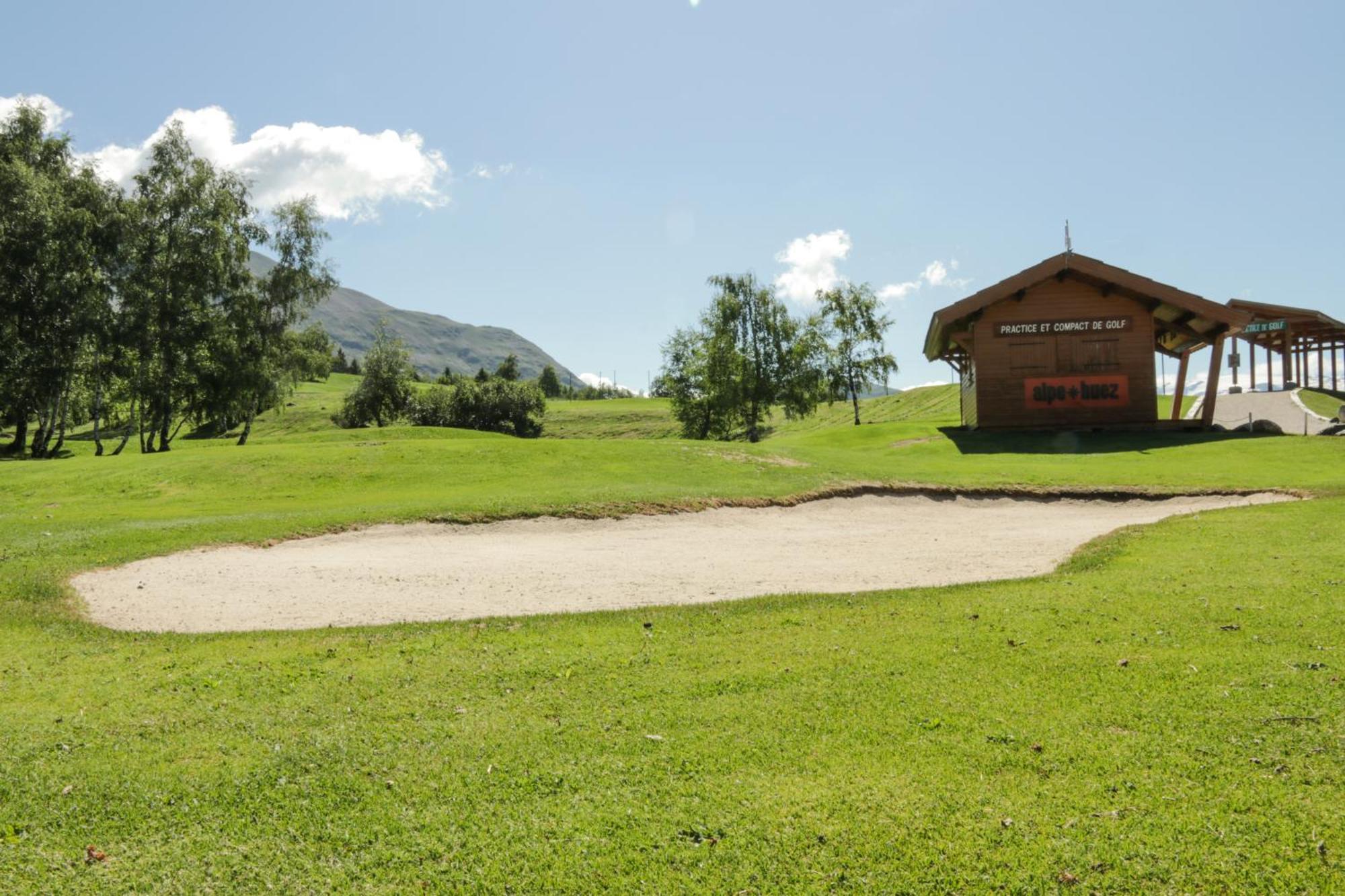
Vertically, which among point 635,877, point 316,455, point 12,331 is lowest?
→ point 635,877

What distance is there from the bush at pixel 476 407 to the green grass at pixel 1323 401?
71.3 meters

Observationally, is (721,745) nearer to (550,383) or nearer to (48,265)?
(48,265)

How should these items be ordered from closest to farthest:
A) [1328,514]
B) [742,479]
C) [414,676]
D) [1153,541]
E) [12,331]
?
[414,676], [1153,541], [1328,514], [742,479], [12,331]

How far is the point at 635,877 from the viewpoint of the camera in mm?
4508

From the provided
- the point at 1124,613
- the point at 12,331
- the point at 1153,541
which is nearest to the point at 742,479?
the point at 1153,541

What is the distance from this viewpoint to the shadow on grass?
111 ft

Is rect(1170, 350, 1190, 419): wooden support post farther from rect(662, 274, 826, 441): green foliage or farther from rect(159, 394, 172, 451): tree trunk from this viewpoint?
rect(159, 394, 172, 451): tree trunk

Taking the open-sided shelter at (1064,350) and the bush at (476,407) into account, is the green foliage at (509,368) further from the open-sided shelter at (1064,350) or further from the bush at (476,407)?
the open-sided shelter at (1064,350)

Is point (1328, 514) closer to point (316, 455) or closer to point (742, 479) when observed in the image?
point (742, 479)

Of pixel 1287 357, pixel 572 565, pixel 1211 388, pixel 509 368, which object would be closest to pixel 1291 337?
pixel 1287 357

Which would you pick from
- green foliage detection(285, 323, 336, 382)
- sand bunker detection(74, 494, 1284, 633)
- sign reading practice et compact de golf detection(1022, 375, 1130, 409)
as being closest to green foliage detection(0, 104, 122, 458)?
green foliage detection(285, 323, 336, 382)

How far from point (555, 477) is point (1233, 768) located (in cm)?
2136

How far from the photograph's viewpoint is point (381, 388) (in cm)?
8650

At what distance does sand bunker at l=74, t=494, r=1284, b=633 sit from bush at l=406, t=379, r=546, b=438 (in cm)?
7620
